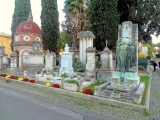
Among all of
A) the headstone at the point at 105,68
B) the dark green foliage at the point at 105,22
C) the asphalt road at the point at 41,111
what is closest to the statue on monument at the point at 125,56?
the headstone at the point at 105,68

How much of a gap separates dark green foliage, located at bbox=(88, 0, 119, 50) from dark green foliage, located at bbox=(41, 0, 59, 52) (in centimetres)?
945

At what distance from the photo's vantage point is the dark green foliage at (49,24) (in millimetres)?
25234

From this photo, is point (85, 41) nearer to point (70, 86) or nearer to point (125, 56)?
point (70, 86)

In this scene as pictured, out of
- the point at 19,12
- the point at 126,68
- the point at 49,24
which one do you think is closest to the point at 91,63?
the point at 126,68

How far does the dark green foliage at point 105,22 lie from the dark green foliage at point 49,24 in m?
9.45

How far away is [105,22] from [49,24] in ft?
37.7

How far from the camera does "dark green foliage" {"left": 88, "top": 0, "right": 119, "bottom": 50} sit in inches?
718

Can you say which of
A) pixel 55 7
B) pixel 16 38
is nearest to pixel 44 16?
pixel 55 7

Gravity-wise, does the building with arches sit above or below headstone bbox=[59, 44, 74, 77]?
above

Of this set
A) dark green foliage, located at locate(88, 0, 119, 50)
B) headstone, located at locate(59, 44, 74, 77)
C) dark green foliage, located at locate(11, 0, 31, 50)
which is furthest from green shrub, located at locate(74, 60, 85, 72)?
dark green foliage, located at locate(11, 0, 31, 50)

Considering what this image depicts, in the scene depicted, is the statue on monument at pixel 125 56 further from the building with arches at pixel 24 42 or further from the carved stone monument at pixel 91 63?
the building with arches at pixel 24 42

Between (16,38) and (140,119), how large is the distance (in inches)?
897

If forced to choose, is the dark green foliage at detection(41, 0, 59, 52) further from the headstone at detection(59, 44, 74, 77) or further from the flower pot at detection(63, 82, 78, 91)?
the flower pot at detection(63, 82, 78, 91)

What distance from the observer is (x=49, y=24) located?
2542cm
